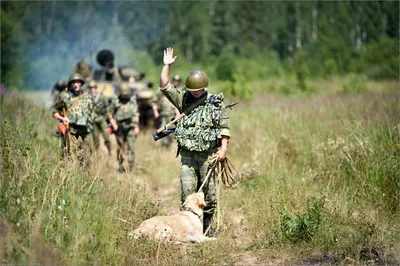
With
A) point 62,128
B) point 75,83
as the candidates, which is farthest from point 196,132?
point 75,83

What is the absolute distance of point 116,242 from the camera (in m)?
5.08

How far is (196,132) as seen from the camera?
5.70m

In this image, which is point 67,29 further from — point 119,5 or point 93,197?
point 93,197

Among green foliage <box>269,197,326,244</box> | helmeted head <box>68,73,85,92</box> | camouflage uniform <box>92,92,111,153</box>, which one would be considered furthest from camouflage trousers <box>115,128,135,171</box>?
green foliage <box>269,197,326,244</box>

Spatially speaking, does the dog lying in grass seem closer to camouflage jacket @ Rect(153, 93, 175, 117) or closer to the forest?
camouflage jacket @ Rect(153, 93, 175, 117)

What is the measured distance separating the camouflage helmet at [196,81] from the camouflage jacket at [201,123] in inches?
8.9

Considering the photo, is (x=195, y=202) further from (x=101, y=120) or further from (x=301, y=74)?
(x=301, y=74)

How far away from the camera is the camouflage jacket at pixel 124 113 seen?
32.0 ft

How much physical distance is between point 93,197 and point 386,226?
11.2 feet

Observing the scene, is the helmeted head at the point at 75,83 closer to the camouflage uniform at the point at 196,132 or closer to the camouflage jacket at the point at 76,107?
the camouflage jacket at the point at 76,107

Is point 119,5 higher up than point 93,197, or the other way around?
point 119,5

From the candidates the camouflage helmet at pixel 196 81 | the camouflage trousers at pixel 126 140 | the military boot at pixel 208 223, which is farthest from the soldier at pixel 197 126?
the camouflage trousers at pixel 126 140

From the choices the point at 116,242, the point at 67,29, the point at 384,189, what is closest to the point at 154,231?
→ the point at 116,242

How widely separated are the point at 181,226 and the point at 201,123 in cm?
118
